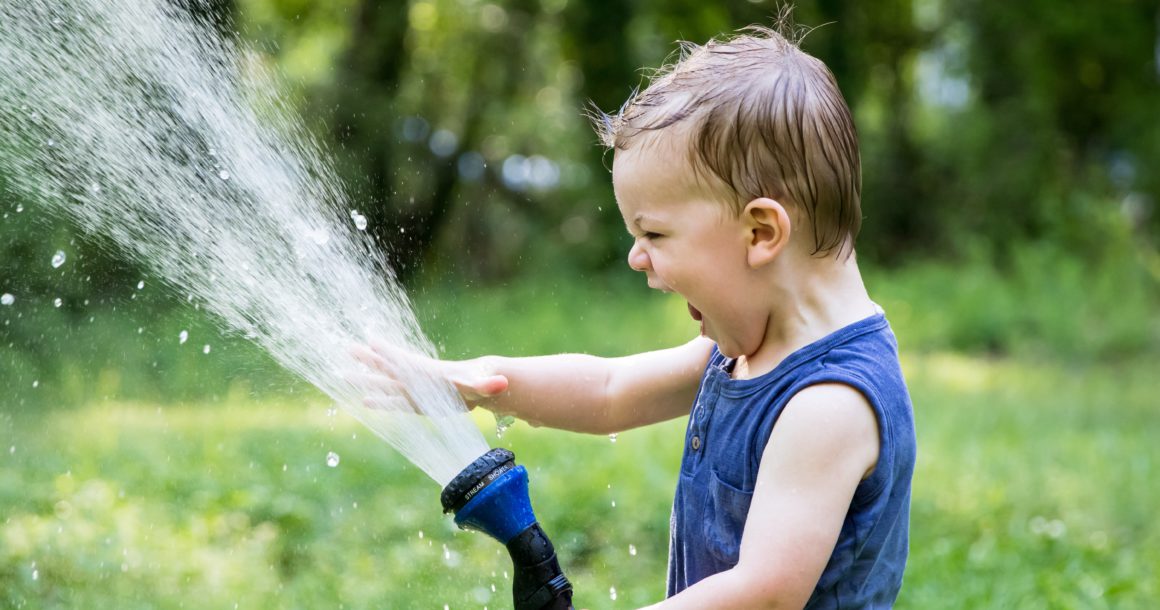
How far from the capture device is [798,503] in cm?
168

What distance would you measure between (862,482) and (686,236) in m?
0.44

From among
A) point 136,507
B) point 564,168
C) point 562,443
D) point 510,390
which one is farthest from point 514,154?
point 510,390

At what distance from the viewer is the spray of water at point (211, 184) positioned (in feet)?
7.93

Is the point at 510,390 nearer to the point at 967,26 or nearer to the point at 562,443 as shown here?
the point at 562,443

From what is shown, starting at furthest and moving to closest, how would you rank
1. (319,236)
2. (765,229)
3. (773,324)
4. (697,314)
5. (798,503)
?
(319,236), (697,314), (773,324), (765,229), (798,503)

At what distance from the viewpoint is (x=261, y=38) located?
1004cm

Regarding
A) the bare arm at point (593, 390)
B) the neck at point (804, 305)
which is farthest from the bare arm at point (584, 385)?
the neck at point (804, 305)

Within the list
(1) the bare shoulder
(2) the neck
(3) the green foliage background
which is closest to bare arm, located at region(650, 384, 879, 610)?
(1) the bare shoulder

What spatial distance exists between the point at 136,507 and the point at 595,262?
322 inches

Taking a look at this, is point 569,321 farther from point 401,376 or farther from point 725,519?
point 725,519

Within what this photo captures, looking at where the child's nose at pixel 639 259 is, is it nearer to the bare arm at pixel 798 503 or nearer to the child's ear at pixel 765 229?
the child's ear at pixel 765 229

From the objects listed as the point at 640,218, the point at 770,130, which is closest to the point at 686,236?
the point at 640,218

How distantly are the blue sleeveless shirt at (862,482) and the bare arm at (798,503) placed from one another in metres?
0.04

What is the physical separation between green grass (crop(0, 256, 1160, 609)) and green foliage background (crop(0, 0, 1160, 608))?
0.06ft
